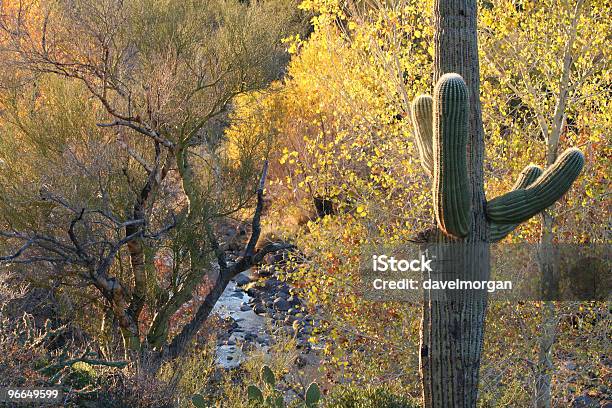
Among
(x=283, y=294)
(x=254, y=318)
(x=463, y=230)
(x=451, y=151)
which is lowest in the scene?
(x=463, y=230)

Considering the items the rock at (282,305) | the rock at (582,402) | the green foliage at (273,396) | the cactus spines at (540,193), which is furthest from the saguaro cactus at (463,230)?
the rock at (282,305)

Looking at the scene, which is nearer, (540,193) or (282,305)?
(540,193)

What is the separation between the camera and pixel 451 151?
13.6 ft

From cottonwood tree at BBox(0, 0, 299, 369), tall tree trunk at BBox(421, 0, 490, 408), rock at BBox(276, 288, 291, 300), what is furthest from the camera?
rock at BBox(276, 288, 291, 300)

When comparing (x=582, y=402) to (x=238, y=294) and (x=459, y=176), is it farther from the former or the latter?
(x=238, y=294)

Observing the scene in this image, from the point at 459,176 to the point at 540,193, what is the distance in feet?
1.88

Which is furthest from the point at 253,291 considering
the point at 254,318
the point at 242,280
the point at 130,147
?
the point at 130,147

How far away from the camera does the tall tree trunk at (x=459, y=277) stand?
14.9ft

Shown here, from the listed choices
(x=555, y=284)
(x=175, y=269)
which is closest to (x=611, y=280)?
(x=555, y=284)

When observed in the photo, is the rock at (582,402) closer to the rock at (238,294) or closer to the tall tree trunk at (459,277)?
the tall tree trunk at (459,277)

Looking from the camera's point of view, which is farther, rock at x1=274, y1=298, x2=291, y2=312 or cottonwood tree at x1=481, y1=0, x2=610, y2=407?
rock at x1=274, y1=298, x2=291, y2=312

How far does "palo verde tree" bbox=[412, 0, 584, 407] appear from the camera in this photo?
4.18m

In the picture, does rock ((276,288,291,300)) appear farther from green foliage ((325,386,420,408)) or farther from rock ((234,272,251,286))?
green foliage ((325,386,420,408))

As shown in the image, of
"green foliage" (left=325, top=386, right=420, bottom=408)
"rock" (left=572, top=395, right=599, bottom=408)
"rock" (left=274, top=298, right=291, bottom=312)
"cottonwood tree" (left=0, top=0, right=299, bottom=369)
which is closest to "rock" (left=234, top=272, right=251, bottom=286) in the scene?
"rock" (left=274, top=298, right=291, bottom=312)
